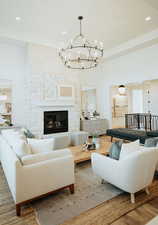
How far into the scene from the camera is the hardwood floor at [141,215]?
1810mm

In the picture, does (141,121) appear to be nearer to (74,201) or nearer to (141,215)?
(141,215)

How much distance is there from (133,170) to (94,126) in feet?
15.9

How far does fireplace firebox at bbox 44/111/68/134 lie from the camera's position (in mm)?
5968

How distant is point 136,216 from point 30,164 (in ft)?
5.16

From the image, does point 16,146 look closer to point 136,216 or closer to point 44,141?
point 44,141

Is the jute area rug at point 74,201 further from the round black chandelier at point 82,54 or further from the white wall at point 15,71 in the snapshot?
the white wall at point 15,71

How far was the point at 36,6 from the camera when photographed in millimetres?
3564

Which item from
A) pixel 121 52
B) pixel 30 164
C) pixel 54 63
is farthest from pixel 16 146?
pixel 121 52

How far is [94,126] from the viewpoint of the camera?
6.89 metres

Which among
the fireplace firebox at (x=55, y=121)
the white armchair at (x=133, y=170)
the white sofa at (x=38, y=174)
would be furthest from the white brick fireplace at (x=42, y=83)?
the white armchair at (x=133, y=170)

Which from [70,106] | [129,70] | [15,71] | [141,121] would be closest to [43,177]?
[70,106]

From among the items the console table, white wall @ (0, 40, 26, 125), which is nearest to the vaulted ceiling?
white wall @ (0, 40, 26, 125)

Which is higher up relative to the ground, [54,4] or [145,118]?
[54,4]

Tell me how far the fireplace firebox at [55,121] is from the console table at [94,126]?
0.86m
